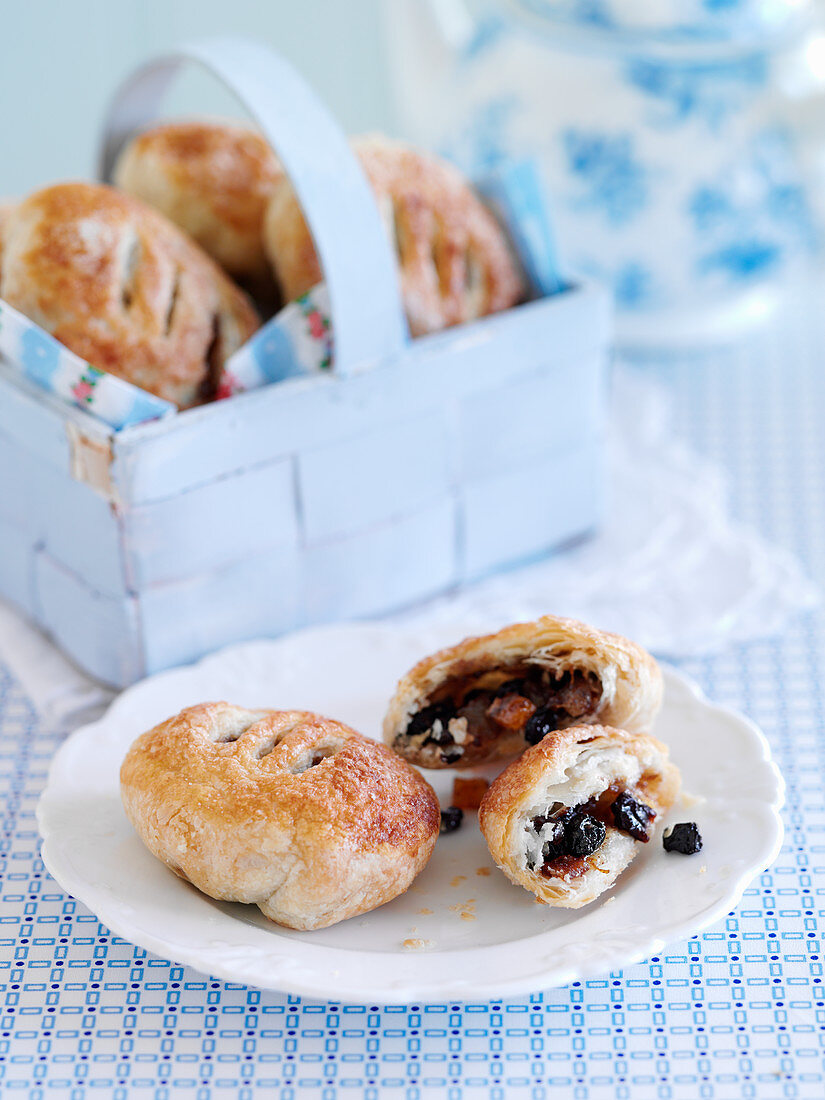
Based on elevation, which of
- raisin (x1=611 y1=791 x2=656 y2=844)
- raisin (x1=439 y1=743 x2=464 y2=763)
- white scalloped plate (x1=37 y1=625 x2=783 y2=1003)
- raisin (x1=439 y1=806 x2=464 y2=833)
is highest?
raisin (x1=611 y1=791 x2=656 y2=844)

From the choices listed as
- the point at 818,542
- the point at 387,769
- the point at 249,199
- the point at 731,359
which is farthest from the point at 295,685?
the point at 731,359

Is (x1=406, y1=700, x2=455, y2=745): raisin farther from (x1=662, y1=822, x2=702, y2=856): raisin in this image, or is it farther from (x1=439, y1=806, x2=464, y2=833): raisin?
(x1=662, y1=822, x2=702, y2=856): raisin

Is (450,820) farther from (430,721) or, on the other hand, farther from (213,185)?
(213,185)

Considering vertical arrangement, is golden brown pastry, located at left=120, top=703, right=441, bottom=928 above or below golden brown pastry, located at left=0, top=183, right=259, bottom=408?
below

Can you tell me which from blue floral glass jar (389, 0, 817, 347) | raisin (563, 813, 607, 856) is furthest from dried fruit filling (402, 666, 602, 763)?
blue floral glass jar (389, 0, 817, 347)

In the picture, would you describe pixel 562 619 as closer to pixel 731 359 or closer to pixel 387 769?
pixel 387 769

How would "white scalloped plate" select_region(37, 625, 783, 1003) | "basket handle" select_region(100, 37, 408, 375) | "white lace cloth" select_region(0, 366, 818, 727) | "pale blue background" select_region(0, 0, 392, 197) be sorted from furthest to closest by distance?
"pale blue background" select_region(0, 0, 392, 197)
"white lace cloth" select_region(0, 366, 818, 727)
"basket handle" select_region(100, 37, 408, 375)
"white scalloped plate" select_region(37, 625, 783, 1003)
